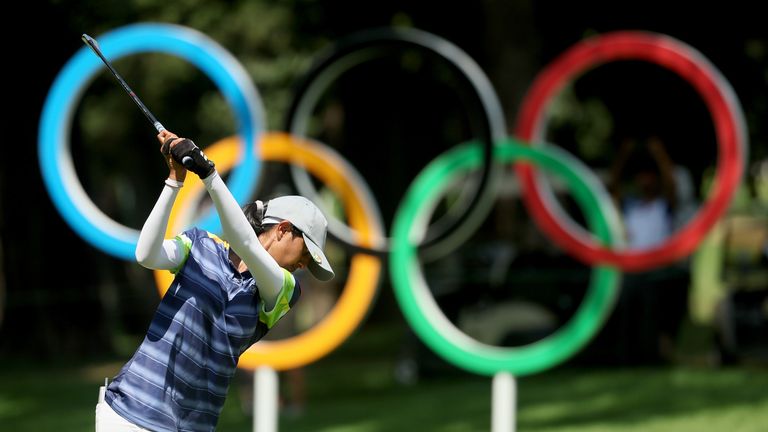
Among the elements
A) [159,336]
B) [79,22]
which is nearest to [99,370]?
[79,22]

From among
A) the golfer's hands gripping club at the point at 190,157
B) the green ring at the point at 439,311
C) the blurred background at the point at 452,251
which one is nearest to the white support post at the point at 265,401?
the green ring at the point at 439,311

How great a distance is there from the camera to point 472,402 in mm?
11805

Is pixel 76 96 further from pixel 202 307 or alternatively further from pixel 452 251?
pixel 452 251

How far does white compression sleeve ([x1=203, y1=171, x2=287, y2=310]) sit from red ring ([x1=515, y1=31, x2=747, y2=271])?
5.18 metres

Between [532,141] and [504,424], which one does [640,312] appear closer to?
[532,141]

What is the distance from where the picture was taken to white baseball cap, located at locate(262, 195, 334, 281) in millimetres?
4359

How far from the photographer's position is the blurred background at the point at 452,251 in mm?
11594

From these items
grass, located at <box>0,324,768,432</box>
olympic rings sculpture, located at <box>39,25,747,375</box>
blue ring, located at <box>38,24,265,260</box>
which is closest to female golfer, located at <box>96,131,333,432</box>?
olympic rings sculpture, located at <box>39,25,747,375</box>

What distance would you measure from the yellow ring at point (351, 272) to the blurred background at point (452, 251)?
1.43 ft

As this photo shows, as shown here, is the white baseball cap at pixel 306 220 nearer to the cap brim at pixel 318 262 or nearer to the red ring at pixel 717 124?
the cap brim at pixel 318 262

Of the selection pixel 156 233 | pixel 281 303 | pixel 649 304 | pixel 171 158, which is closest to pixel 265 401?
pixel 281 303

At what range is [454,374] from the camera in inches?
530

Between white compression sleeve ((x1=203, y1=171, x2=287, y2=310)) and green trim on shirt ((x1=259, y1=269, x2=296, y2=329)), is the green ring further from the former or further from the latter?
white compression sleeve ((x1=203, y1=171, x2=287, y2=310))

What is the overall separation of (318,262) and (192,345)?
0.53 metres
